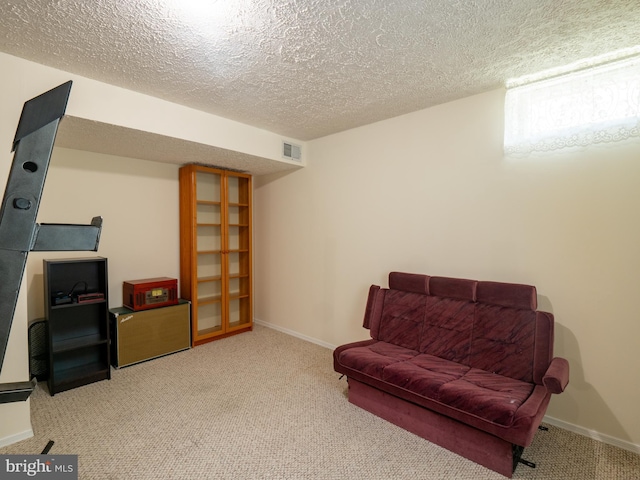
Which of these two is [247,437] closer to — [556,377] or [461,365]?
[461,365]

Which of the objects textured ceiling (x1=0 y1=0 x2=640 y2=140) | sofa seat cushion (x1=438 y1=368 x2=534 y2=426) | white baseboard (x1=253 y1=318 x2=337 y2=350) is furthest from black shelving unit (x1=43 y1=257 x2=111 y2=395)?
sofa seat cushion (x1=438 y1=368 x2=534 y2=426)

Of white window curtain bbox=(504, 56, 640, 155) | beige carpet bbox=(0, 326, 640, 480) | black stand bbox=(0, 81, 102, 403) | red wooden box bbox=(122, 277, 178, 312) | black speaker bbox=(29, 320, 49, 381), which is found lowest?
beige carpet bbox=(0, 326, 640, 480)

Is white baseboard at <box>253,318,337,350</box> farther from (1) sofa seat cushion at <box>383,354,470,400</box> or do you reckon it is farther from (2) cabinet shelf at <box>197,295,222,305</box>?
(1) sofa seat cushion at <box>383,354,470,400</box>

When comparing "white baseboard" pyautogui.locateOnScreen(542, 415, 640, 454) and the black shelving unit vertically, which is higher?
the black shelving unit

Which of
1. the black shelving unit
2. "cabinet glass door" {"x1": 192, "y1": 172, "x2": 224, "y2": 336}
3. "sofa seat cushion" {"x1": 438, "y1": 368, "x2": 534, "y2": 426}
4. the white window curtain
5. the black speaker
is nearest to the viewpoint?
"sofa seat cushion" {"x1": 438, "y1": 368, "x2": 534, "y2": 426}

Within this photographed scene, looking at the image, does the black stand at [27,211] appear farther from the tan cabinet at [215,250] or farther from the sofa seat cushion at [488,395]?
the tan cabinet at [215,250]

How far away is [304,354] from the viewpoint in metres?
3.55

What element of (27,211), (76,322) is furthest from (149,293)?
(27,211)

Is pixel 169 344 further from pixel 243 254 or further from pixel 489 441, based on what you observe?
pixel 489 441

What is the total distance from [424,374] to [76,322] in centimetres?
324

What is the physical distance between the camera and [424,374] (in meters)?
2.13

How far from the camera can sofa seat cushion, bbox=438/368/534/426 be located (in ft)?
5.74

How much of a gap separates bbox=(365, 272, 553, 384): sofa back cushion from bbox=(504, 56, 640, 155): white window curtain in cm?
110

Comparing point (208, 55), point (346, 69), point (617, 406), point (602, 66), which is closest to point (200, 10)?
point (208, 55)
